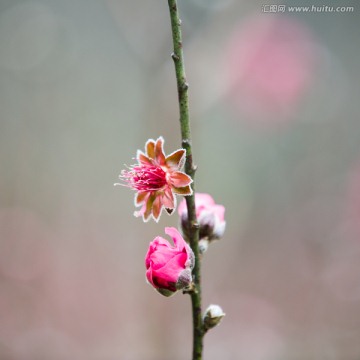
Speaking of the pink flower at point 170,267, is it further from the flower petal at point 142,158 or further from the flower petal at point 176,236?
the flower petal at point 142,158

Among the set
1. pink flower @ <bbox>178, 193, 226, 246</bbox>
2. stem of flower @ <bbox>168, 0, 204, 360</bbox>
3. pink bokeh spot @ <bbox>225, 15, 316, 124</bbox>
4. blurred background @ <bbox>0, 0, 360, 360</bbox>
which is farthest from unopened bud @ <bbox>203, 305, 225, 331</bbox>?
pink bokeh spot @ <bbox>225, 15, 316, 124</bbox>

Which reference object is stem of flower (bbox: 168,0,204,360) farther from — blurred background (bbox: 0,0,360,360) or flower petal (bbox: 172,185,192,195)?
blurred background (bbox: 0,0,360,360)

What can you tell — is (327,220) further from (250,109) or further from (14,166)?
(14,166)

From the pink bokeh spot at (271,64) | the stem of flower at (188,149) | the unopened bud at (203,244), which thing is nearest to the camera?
the stem of flower at (188,149)

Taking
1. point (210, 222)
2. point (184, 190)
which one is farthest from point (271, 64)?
point (184, 190)

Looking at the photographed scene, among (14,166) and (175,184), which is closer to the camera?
(175,184)

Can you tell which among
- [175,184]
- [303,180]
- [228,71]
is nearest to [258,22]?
[228,71]

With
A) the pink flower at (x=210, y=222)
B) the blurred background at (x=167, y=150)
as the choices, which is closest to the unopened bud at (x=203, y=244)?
the pink flower at (x=210, y=222)
